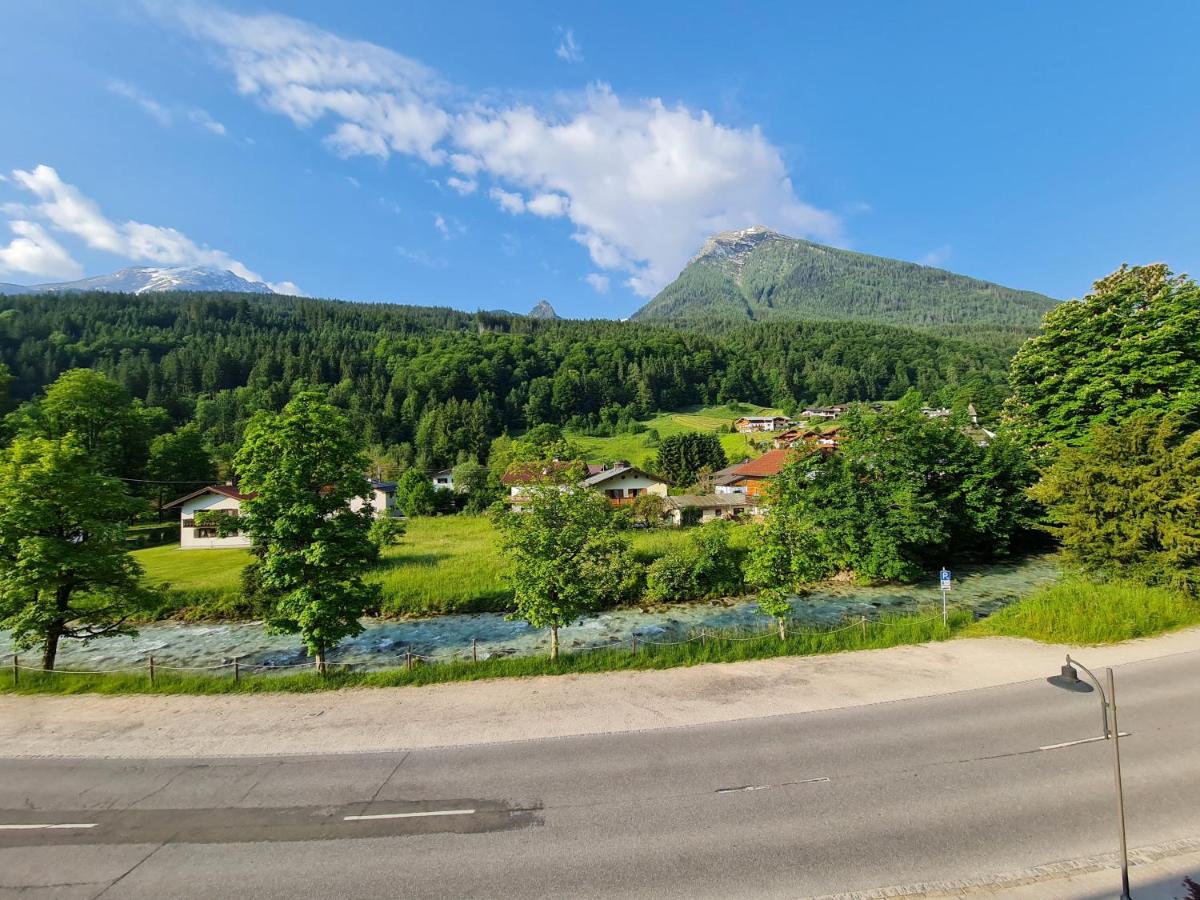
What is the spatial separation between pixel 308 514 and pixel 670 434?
8597 cm

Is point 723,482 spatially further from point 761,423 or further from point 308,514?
point 761,423

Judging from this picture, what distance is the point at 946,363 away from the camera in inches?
6058

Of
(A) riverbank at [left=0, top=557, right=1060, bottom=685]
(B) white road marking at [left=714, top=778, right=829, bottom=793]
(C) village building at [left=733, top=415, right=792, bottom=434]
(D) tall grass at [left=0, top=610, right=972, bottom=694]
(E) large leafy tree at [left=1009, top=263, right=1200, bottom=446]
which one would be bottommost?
(A) riverbank at [left=0, top=557, right=1060, bottom=685]

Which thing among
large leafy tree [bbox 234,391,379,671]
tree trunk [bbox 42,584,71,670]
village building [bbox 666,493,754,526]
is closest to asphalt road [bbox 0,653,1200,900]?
large leafy tree [bbox 234,391,379,671]

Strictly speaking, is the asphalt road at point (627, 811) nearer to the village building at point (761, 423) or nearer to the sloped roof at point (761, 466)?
the sloped roof at point (761, 466)

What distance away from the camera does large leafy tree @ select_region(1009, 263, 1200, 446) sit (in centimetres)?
2828

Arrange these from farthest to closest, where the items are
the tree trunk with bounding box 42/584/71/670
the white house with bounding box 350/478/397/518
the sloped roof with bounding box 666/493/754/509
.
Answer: the white house with bounding box 350/478/397/518 → the sloped roof with bounding box 666/493/754/509 → the tree trunk with bounding box 42/584/71/670

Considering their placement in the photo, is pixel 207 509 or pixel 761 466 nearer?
pixel 207 509

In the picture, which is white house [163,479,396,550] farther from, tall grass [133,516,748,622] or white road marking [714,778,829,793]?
white road marking [714,778,829,793]

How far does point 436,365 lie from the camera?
409 feet

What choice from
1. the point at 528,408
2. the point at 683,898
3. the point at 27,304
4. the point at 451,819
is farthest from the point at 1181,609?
the point at 27,304

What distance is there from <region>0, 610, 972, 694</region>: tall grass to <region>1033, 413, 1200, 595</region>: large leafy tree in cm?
941

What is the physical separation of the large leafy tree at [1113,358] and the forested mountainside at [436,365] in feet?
228

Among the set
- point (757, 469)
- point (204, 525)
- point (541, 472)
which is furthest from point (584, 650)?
point (757, 469)
